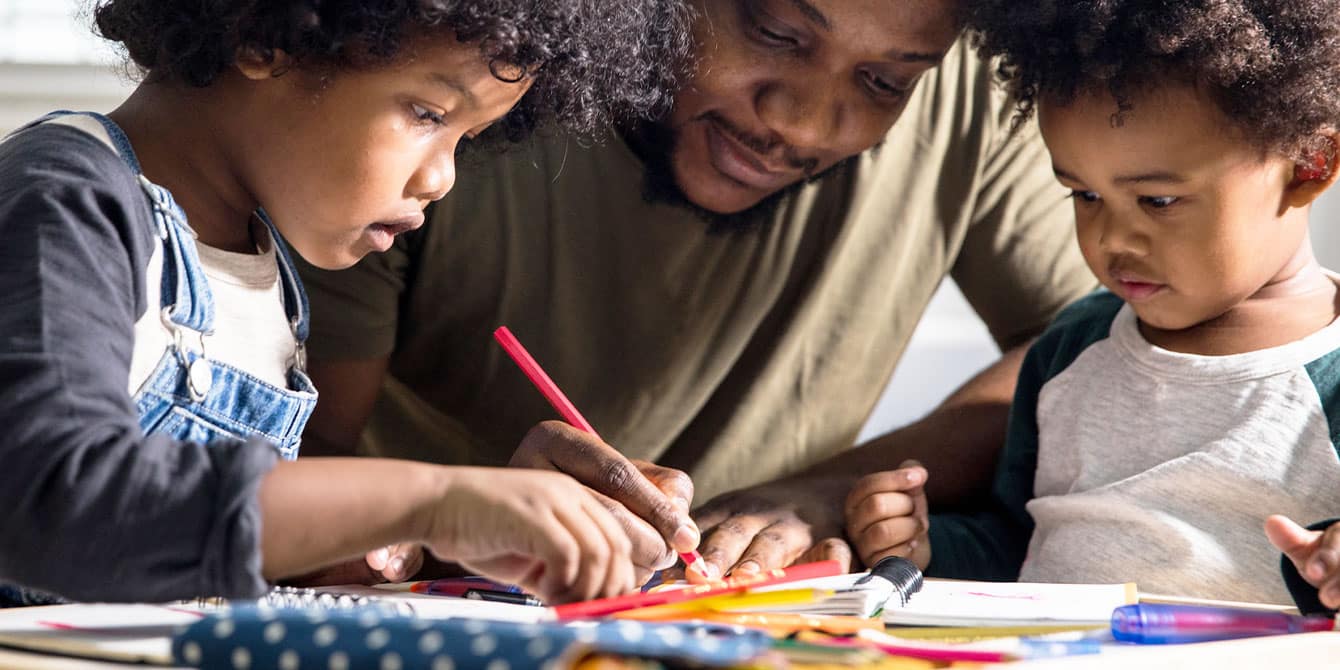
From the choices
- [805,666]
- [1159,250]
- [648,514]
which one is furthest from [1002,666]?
[1159,250]

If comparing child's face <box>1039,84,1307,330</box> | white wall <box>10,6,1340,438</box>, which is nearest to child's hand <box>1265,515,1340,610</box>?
child's face <box>1039,84,1307,330</box>

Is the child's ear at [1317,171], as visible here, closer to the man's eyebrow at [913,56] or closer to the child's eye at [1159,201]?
the child's eye at [1159,201]

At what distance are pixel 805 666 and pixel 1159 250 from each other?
611mm

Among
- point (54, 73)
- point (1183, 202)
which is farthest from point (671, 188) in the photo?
point (54, 73)

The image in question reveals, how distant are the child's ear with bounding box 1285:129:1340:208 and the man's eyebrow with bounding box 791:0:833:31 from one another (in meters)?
0.39

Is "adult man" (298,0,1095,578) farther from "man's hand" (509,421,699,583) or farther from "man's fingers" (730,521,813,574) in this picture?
"man's hand" (509,421,699,583)

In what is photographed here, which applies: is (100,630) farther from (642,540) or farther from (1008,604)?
(1008,604)

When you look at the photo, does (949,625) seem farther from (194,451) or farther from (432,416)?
(432,416)

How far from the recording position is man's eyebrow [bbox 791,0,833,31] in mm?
1088

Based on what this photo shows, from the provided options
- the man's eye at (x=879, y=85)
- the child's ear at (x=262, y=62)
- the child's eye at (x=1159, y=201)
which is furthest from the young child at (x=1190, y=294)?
Answer: the child's ear at (x=262, y=62)

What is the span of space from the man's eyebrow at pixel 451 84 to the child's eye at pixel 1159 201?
20.9 inches

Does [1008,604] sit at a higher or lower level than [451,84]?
lower

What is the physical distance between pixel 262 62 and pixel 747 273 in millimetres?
683

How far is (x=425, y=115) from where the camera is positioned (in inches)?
32.2
